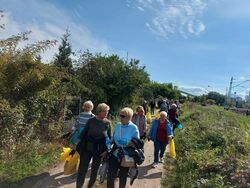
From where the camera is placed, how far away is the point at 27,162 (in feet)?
32.3

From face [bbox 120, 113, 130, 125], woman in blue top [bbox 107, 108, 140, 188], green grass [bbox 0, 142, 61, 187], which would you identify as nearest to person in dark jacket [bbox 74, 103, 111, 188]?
woman in blue top [bbox 107, 108, 140, 188]

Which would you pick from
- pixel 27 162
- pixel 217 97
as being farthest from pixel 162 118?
pixel 217 97

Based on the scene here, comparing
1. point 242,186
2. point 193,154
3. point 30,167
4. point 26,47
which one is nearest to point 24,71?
point 26,47

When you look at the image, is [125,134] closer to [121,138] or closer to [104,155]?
[121,138]

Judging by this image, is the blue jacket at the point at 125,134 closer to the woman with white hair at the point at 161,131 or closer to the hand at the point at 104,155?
the hand at the point at 104,155

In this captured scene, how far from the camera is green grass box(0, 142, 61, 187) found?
28.3 feet

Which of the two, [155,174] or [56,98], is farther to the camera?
[56,98]

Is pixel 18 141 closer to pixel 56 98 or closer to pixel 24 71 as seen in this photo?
pixel 24 71

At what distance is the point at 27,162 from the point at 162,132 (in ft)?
13.5

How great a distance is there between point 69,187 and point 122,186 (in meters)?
1.76

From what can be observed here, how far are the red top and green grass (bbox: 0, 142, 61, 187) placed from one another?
3.18 meters

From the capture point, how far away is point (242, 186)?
765cm

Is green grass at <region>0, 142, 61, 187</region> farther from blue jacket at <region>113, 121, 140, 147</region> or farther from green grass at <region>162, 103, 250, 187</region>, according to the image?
green grass at <region>162, 103, 250, 187</region>

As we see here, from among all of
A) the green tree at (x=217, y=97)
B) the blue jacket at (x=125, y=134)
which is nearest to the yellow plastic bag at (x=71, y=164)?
the blue jacket at (x=125, y=134)
